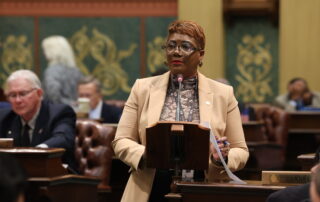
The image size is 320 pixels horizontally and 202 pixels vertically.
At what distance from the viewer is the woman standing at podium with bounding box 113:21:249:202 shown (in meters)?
4.07

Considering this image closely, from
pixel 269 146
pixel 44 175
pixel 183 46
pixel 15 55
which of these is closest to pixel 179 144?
pixel 183 46

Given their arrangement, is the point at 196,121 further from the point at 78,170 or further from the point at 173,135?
the point at 78,170

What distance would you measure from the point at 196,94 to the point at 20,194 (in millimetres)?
2304

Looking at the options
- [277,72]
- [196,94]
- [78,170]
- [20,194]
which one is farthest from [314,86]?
[20,194]

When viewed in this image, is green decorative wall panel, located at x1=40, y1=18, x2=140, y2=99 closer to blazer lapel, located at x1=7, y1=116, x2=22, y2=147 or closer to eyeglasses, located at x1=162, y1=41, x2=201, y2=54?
blazer lapel, located at x1=7, y1=116, x2=22, y2=147

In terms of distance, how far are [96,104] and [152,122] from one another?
471cm

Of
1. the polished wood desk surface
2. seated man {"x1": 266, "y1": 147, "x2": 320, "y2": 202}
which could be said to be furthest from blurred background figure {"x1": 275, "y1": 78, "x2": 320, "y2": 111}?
seated man {"x1": 266, "y1": 147, "x2": 320, "y2": 202}

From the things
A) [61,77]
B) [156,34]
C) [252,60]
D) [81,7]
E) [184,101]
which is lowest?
[184,101]

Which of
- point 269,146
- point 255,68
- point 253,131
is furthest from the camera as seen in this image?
point 255,68

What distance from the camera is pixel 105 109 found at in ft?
27.7

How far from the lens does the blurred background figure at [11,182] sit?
6.46ft

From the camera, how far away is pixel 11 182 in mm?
1972

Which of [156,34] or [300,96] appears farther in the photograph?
[156,34]

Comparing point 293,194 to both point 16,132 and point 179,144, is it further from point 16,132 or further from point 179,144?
point 16,132
